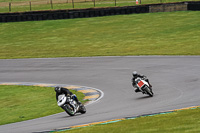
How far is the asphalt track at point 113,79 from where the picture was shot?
15346 millimetres

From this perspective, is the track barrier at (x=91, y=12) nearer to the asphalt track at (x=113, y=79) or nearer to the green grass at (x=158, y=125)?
the asphalt track at (x=113, y=79)

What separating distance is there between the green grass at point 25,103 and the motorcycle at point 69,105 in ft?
5.41

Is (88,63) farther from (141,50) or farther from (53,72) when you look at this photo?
(141,50)

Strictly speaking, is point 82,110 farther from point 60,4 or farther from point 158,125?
point 60,4

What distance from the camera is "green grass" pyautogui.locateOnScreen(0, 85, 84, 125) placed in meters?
17.4

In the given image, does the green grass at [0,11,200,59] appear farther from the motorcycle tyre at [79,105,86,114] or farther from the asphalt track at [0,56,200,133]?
the motorcycle tyre at [79,105,86,114]

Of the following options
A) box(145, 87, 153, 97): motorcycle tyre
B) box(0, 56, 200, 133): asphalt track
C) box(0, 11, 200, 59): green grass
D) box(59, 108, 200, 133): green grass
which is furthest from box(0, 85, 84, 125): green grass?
box(0, 11, 200, 59): green grass

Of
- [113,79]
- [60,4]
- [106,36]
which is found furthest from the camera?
[60,4]

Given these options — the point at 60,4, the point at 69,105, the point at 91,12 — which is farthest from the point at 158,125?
the point at 60,4

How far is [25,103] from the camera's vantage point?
20172 millimetres

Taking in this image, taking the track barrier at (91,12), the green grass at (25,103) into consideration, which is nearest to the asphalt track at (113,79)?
the green grass at (25,103)

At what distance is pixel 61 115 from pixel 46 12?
36.7 m

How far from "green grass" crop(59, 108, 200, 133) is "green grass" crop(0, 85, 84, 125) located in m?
4.72

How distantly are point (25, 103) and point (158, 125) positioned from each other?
9238mm
